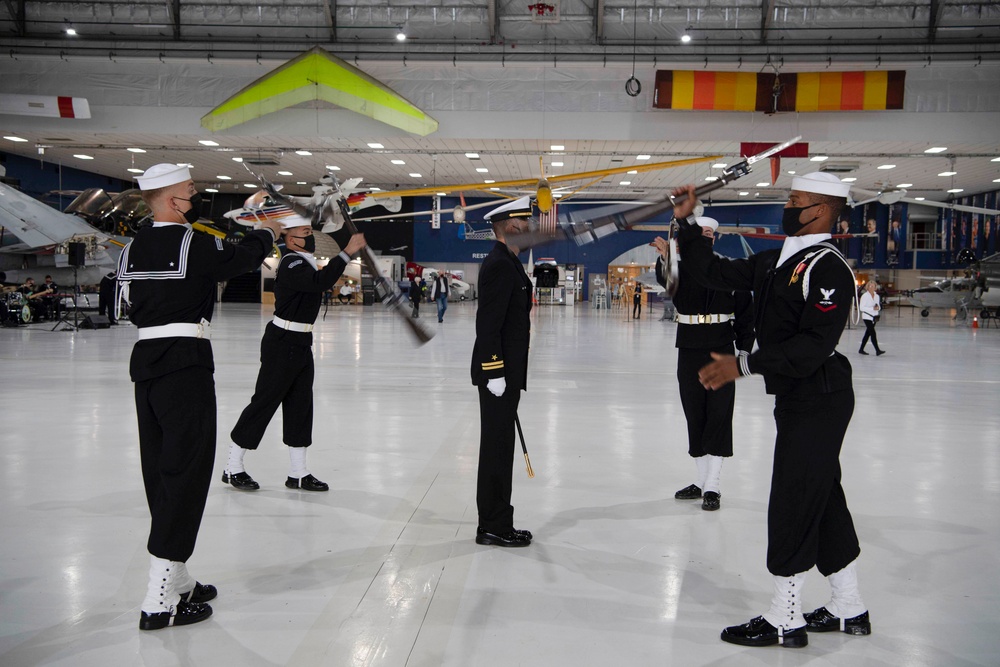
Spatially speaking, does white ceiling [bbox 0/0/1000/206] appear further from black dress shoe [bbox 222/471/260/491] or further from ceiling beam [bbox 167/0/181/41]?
black dress shoe [bbox 222/471/260/491]

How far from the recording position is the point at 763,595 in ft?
11.5

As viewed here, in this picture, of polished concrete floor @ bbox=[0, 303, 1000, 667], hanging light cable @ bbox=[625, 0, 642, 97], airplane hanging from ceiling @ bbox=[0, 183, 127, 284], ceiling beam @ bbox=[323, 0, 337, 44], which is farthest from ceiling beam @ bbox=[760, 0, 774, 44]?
airplane hanging from ceiling @ bbox=[0, 183, 127, 284]

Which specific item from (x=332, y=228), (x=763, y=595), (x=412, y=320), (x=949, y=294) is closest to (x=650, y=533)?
(x=763, y=595)

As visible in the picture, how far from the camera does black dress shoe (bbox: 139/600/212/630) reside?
3059mm

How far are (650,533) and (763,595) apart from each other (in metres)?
0.90

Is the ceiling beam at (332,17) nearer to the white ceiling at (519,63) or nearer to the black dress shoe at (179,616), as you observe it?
the white ceiling at (519,63)

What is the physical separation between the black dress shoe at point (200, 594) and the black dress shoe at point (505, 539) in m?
1.37

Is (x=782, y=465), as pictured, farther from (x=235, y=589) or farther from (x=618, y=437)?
(x=618, y=437)

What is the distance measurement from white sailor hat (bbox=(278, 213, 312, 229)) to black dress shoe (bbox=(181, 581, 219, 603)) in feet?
7.69

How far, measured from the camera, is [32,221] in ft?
67.5

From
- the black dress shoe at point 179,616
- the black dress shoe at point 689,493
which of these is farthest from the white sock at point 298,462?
the black dress shoe at point 689,493

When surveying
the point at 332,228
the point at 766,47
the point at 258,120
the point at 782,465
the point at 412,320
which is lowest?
the point at 782,465

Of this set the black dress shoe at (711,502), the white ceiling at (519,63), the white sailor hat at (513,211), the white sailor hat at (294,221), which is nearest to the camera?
the white sailor hat at (513,211)

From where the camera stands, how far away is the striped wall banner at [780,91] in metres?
20.2
